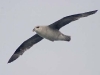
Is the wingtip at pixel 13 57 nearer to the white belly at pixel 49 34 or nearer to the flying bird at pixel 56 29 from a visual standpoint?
the flying bird at pixel 56 29

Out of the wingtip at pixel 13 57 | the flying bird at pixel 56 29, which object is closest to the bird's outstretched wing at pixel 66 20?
the flying bird at pixel 56 29

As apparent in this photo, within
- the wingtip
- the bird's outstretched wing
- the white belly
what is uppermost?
the bird's outstretched wing

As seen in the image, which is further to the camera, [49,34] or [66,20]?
[66,20]

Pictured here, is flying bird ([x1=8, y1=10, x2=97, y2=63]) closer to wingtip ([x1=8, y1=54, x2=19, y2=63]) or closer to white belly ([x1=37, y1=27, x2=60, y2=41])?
white belly ([x1=37, y1=27, x2=60, y2=41])

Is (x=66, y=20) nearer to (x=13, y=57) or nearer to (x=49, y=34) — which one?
(x=49, y=34)

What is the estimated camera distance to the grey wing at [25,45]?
2372 centimetres

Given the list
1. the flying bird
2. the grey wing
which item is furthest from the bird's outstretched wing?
the grey wing

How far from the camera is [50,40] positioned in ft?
69.7

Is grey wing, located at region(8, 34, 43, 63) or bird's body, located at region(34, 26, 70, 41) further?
grey wing, located at region(8, 34, 43, 63)

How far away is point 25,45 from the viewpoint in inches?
956

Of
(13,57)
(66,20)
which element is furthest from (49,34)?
(13,57)

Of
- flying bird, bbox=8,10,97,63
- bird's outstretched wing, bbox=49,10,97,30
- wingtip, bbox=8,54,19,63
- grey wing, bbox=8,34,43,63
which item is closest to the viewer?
flying bird, bbox=8,10,97,63

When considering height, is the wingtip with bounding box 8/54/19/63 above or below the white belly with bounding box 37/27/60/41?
below

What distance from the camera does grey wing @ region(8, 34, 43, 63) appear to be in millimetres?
23719
